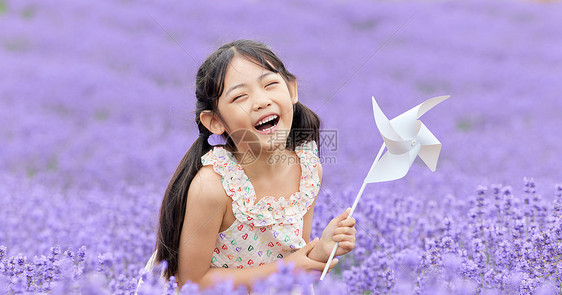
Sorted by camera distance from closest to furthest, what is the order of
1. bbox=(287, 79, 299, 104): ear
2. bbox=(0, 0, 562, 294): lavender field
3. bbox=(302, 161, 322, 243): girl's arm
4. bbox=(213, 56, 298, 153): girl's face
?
bbox=(213, 56, 298, 153): girl's face, bbox=(0, 0, 562, 294): lavender field, bbox=(287, 79, 299, 104): ear, bbox=(302, 161, 322, 243): girl's arm

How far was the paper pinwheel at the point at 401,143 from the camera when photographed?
2.14 metres

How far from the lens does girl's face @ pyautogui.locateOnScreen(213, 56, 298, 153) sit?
88.6 inches

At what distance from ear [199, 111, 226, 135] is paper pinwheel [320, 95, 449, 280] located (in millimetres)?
602

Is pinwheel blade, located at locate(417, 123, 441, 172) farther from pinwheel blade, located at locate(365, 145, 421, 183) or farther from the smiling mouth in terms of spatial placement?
the smiling mouth

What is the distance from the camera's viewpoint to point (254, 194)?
8.14 ft

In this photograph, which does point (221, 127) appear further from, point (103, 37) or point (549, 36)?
point (549, 36)

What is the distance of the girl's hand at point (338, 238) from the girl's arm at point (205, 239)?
0.04m

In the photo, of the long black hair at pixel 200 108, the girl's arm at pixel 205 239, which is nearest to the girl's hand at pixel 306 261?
the girl's arm at pixel 205 239

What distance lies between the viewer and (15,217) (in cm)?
372

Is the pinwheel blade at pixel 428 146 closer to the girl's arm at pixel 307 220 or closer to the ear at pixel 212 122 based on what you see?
the girl's arm at pixel 307 220

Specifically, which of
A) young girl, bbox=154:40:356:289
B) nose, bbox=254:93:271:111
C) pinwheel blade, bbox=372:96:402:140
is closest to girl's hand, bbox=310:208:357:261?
young girl, bbox=154:40:356:289

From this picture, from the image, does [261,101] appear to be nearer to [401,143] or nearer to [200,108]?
[200,108]

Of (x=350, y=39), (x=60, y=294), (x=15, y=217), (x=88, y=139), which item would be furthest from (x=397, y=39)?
(x=60, y=294)

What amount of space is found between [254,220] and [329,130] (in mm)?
2316
